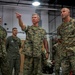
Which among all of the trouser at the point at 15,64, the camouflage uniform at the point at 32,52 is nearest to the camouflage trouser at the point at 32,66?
the camouflage uniform at the point at 32,52

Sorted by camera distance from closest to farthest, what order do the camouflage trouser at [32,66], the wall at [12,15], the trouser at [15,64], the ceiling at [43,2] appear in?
the camouflage trouser at [32,66] → the trouser at [15,64] → the ceiling at [43,2] → the wall at [12,15]

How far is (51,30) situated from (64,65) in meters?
9.40

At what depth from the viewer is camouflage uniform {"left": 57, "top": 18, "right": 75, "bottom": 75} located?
3.73 meters

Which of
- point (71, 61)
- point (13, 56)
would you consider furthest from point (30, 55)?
point (13, 56)

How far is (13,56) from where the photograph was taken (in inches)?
244

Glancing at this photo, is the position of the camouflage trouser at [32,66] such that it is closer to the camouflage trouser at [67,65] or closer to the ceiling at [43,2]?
the camouflage trouser at [67,65]

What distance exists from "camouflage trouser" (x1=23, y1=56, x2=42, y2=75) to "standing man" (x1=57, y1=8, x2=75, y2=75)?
2.12 feet

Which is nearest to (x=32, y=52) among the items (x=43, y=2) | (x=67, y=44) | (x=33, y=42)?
(x=33, y=42)

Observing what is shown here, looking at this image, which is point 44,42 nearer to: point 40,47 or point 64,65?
point 40,47

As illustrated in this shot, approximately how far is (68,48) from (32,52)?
81 cm

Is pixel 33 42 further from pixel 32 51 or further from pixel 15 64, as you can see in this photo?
pixel 15 64

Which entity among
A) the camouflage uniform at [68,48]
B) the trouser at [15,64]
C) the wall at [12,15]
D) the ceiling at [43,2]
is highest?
the ceiling at [43,2]

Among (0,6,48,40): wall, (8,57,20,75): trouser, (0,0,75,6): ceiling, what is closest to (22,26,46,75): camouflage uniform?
(8,57,20,75): trouser

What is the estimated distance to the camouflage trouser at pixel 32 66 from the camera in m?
4.19
